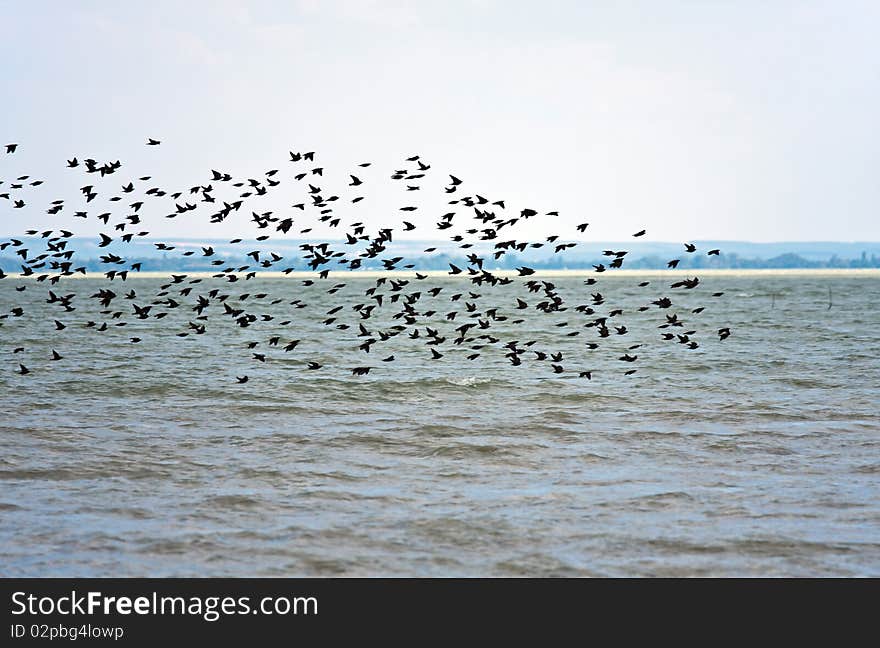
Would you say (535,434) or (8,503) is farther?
(535,434)

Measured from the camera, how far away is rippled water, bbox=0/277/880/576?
16.1 m

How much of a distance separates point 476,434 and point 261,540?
1132 cm

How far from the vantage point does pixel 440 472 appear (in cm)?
2244

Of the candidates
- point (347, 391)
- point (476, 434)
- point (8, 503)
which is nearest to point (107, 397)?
point (347, 391)

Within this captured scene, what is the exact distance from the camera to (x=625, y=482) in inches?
830

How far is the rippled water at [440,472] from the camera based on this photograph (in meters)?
16.1

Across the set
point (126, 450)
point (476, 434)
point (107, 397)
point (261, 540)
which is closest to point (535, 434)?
point (476, 434)

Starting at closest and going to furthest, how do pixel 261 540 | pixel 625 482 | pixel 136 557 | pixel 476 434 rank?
pixel 136 557
pixel 261 540
pixel 625 482
pixel 476 434

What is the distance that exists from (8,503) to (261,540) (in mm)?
5475

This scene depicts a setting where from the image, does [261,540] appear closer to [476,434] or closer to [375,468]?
[375,468]

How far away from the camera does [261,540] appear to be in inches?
663
